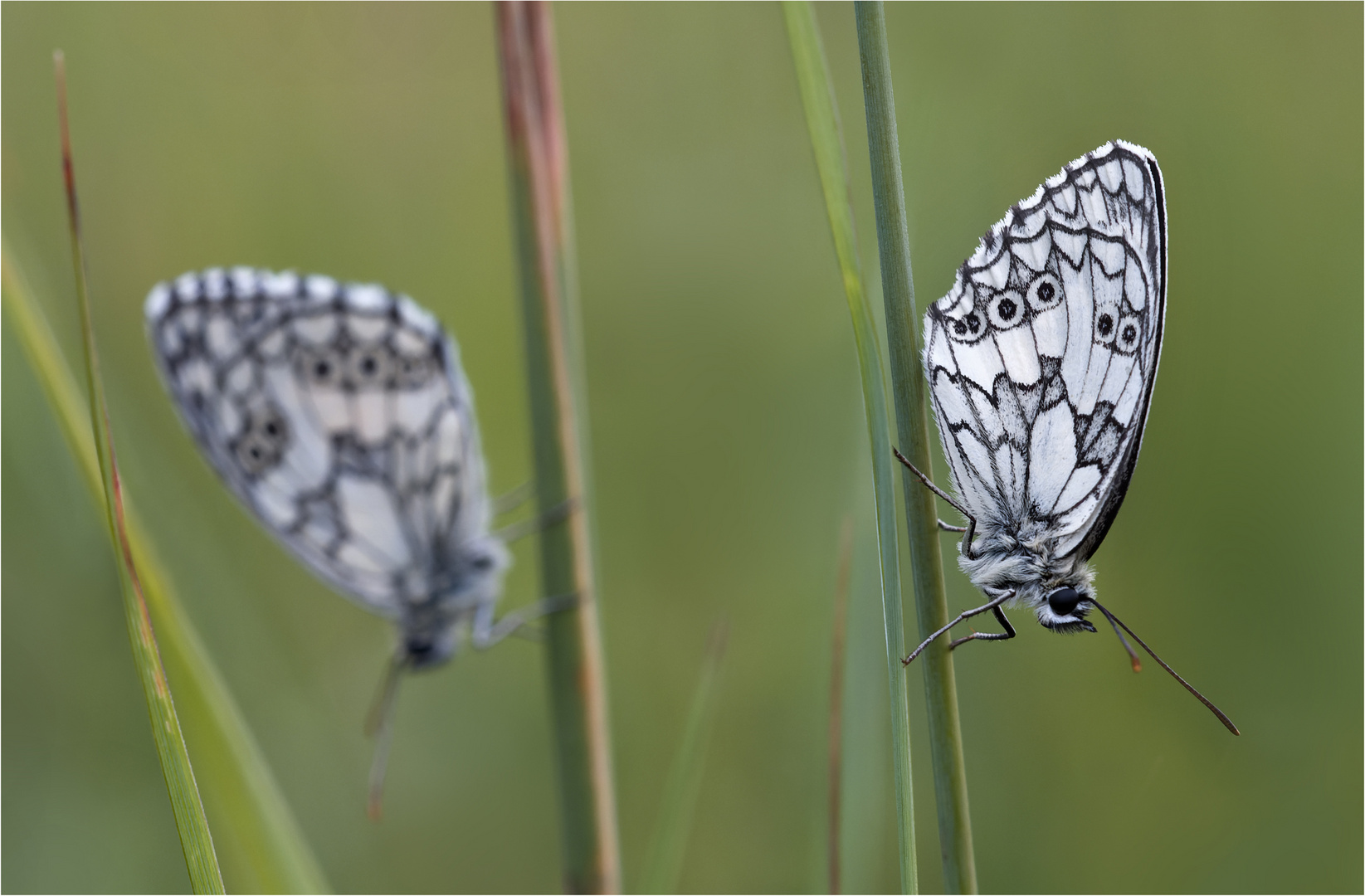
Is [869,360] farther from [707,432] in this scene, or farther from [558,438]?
[707,432]

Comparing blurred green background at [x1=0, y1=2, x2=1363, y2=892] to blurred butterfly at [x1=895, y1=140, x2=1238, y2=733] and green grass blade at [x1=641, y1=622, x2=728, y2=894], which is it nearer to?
blurred butterfly at [x1=895, y1=140, x2=1238, y2=733]

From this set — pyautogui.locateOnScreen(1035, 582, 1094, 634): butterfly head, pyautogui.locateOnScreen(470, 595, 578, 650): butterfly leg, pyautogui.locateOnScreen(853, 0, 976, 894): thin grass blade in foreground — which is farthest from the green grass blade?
pyautogui.locateOnScreen(470, 595, 578, 650): butterfly leg

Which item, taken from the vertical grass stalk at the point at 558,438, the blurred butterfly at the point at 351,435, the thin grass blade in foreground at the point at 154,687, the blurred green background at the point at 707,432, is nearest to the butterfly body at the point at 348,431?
the blurred butterfly at the point at 351,435

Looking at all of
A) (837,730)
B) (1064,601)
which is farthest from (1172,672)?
(837,730)

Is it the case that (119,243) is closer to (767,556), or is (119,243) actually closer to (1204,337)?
(767,556)

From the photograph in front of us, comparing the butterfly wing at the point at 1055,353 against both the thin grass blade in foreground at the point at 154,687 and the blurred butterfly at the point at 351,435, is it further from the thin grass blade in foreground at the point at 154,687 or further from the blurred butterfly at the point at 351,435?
the blurred butterfly at the point at 351,435

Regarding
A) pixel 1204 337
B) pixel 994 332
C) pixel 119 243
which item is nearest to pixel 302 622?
pixel 119 243
